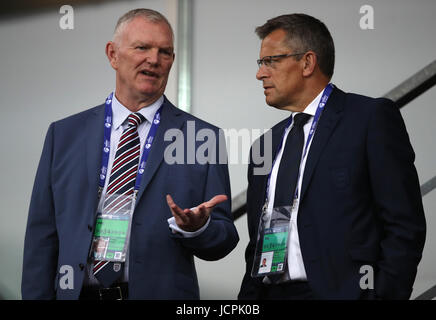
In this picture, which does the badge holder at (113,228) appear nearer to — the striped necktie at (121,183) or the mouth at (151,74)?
the striped necktie at (121,183)

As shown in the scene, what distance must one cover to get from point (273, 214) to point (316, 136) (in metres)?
0.30

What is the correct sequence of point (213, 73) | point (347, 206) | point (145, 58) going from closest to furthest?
1. point (347, 206)
2. point (145, 58)
3. point (213, 73)

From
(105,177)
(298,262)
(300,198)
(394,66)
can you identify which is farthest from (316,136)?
(394,66)

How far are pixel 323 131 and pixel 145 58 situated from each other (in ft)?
2.19

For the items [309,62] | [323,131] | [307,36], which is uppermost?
[307,36]

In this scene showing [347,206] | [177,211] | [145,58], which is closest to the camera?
[177,211]

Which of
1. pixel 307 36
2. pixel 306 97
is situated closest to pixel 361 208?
pixel 306 97

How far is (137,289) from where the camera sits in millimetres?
2156

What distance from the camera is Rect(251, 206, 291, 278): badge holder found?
222 cm

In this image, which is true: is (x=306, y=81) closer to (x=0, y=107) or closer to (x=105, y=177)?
(x=105, y=177)

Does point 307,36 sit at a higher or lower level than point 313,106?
higher

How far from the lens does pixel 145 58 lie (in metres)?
2.41

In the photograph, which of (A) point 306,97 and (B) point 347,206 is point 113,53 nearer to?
(A) point 306,97

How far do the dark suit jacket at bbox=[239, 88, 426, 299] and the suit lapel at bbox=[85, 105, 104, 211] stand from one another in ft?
2.25
